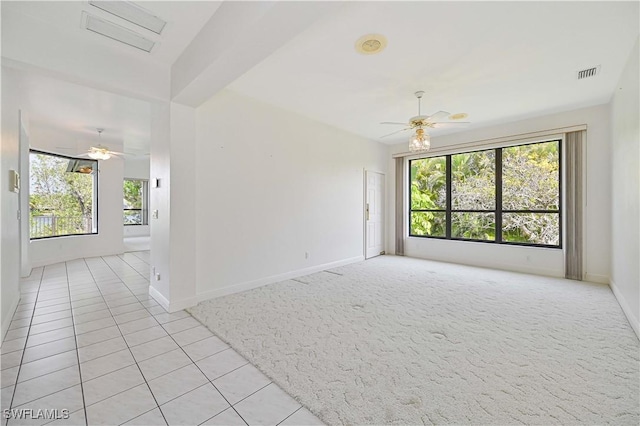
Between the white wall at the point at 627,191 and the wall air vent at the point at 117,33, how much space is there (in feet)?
16.0

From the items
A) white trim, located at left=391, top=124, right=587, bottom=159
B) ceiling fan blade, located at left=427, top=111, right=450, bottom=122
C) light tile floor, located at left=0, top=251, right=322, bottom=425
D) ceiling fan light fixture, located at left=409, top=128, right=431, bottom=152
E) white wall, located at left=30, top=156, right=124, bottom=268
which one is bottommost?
light tile floor, located at left=0, top=251, right=322, bottom=425

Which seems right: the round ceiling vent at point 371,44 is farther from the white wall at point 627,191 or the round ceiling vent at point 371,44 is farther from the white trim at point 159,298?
the white trim at point 159,298

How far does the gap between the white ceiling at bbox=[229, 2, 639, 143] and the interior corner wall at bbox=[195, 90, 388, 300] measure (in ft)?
1.58

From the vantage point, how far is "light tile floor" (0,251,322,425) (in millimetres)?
1610

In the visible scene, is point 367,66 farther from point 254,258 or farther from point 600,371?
point 600,371

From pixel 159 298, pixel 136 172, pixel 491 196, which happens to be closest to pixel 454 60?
pixel 491 196

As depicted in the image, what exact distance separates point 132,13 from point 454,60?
10.5ft

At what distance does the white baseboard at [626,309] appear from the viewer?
2.59 meters

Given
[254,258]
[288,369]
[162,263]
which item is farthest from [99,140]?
[288,369]

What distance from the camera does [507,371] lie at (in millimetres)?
2006

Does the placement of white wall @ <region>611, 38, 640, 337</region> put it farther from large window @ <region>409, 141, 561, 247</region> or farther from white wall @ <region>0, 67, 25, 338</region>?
white wall @ <region>0, 67, 25, 338</region>

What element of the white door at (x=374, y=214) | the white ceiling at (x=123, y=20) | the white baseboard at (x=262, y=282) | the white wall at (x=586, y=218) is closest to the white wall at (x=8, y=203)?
the white ceiling at (x=123, y=20)

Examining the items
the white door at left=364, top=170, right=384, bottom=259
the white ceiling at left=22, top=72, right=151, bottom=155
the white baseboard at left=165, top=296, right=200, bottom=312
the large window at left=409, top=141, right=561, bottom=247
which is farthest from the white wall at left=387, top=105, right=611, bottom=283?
the white ceiling at left=22, top=72, right=151, bottom=155

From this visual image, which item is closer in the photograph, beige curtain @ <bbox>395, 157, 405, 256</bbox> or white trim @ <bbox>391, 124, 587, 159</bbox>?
white trim @ <bbox>391, 124, 587, 159</bbox>
